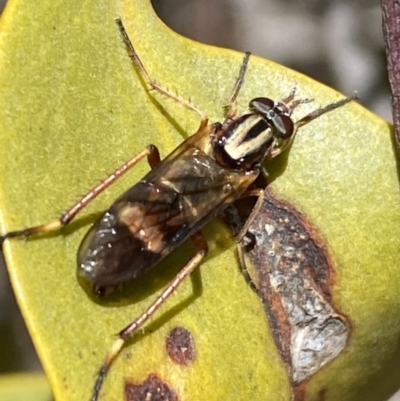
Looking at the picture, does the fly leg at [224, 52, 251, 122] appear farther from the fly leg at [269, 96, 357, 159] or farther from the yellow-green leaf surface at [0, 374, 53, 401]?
the yellow-green leaf surface at [0, 374, 53, 401]

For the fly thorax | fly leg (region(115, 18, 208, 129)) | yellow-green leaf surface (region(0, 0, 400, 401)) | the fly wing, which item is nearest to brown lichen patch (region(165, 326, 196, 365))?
yellow-green leaf surface (region(0, 0, 400, 401))

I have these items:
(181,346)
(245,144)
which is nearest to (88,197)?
(181,346)

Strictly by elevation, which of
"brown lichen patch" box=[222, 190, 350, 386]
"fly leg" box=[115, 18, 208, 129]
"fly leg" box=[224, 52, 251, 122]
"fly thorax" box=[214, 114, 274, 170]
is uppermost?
"fly leg" box=[115, 18, 208, 129]

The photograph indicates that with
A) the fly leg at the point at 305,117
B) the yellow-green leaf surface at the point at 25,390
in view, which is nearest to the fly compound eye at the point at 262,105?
the fly leg at the point at 305,117

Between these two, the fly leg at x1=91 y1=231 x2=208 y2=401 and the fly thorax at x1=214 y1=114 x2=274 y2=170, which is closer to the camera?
the fly leg at x1=91 y1=231 x2=208 y2=401

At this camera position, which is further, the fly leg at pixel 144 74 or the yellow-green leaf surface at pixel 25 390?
the yellow-green leaf surface at pixel 25 390

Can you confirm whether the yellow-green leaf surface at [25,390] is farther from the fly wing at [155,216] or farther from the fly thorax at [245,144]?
the fly thorax at [245,144]
